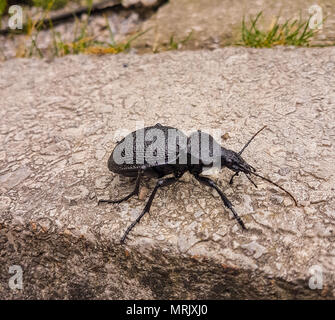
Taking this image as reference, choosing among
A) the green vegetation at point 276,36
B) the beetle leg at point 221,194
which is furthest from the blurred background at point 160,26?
the beetle leg at point 221,194

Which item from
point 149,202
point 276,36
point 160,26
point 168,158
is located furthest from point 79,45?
point 149,202

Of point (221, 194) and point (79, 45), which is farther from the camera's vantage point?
point (79, 45)

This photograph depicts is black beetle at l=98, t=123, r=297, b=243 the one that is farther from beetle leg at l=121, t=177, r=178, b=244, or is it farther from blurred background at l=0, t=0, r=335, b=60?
blurred background at l=0, t=0, r=335, b=60

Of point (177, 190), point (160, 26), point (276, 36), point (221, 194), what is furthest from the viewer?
point (160, 26)

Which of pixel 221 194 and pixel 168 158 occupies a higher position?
pixel 168 158

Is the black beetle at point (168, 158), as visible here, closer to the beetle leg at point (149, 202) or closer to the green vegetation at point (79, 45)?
the beetle leg at point (149, 202)

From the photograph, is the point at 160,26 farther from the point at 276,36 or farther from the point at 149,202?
the point at 149,202
